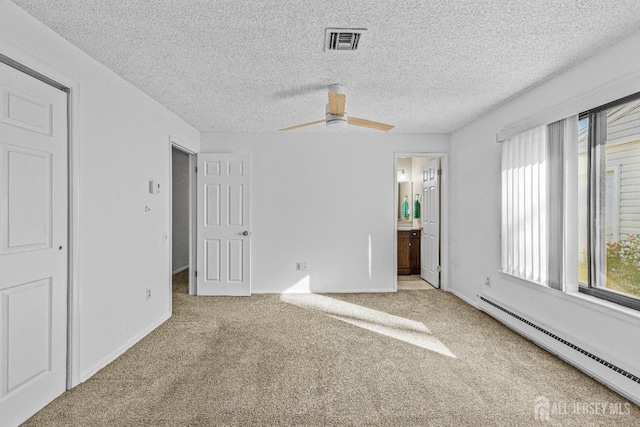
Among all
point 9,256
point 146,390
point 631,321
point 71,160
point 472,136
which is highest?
point 472,136

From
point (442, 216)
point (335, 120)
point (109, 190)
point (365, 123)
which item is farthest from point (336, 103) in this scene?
point (442, 216)

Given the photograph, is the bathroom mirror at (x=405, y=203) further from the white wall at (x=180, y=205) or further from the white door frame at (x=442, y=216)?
the white wall at (x=180, y=205)

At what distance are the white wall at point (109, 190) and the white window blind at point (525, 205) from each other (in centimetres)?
365

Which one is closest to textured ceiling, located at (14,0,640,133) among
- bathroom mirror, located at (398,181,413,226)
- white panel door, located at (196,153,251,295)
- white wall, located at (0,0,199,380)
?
white wall, located at (0,0,199,380)

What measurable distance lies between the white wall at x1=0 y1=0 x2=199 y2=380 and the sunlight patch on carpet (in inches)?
70.0

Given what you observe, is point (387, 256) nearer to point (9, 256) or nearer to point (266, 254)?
point (266, 254)

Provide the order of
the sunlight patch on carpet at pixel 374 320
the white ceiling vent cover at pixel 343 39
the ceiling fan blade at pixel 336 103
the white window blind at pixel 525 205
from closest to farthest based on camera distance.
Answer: the white ceiling vent cover at pixel 343 39 → the ceiling fan blade at pixel 336 103 → the white window blind at pixel 525 205 → the sunlight patch on carpet at pixel 374 320

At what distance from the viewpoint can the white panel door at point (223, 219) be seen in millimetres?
4848

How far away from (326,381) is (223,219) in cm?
300

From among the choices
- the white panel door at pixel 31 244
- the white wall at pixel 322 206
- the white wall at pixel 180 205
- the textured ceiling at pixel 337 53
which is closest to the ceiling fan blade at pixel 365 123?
the textured ceiling at pixel 337 53

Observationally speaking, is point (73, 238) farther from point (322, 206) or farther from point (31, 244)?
point (322, 206)

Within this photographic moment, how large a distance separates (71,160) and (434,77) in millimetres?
2855

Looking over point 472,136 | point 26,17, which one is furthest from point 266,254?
point 26,17

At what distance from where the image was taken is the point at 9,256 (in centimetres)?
190
